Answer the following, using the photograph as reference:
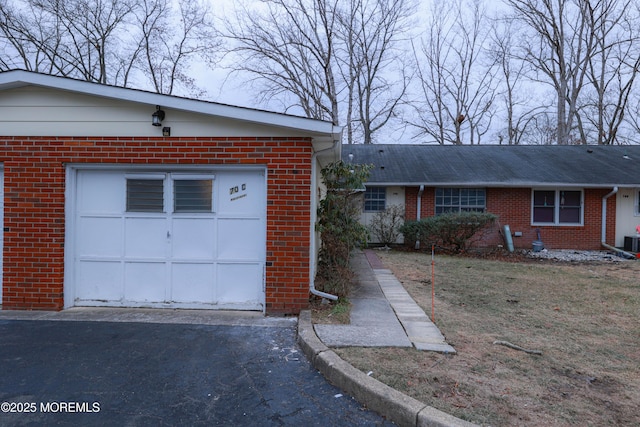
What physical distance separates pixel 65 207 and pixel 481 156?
16.1 meters

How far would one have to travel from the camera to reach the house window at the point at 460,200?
14500mm

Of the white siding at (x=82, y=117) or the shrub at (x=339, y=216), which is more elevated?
the white siding at (x=82, y=117)

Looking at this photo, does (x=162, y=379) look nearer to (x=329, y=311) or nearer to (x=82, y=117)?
(x=329, y=311)

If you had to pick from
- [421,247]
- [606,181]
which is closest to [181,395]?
[421,247]

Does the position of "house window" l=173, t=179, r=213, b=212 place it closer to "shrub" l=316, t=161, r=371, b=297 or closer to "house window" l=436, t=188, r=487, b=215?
"shrub" l=316, t=161, r=371, b=297

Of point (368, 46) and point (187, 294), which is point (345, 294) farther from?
point (368, 46)

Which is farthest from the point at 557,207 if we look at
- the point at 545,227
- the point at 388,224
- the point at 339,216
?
the point at 339,216

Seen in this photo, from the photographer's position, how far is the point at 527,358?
12.4 feet

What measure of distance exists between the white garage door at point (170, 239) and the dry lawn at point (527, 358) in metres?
2.28

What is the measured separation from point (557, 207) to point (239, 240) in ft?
44.2

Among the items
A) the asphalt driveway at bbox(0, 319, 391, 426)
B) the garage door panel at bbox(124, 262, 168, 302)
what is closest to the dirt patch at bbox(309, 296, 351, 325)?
the asphalt driveway at bbox(0, 319, 391, 426)

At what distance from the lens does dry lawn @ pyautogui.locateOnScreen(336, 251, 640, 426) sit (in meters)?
2.79

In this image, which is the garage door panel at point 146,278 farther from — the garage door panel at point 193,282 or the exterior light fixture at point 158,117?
the exterior light fixture at point 158,117

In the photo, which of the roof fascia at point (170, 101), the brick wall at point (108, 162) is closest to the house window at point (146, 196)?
the brick wall at point (108, 162)
